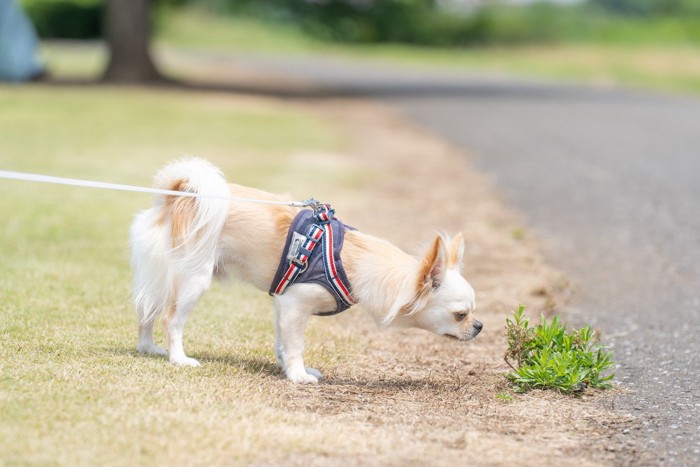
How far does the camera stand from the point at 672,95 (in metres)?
26.5

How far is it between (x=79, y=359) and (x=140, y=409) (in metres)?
0.88

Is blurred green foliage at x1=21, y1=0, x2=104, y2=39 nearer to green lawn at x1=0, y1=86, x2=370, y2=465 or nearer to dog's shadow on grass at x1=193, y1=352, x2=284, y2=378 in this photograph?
green lawn at x1=0, y1=86, x2=370, y2=465

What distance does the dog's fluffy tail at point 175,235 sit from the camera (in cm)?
526

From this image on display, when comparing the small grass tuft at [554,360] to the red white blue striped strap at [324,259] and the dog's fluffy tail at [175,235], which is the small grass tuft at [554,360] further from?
the dog's fluffy tail at [175,235]

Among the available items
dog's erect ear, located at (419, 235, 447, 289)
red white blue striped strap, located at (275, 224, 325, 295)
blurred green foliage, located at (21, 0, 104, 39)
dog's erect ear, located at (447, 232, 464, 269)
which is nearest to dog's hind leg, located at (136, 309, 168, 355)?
red white blue striped strap, located at (275, 224, 325, 295)

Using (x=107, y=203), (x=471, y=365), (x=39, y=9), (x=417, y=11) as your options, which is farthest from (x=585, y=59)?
(x=471, y=365)

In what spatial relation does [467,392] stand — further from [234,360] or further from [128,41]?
[128,41]

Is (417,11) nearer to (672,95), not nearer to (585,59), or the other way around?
(585,59)

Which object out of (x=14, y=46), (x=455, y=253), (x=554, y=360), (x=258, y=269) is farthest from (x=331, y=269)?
(x=14, y=46)

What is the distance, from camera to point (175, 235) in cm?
531

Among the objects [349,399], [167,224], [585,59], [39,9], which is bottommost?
[39,9]

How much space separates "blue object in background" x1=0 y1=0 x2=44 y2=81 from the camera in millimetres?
24844

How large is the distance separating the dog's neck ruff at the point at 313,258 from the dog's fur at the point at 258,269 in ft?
0.14

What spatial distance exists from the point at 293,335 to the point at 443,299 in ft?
2.60
